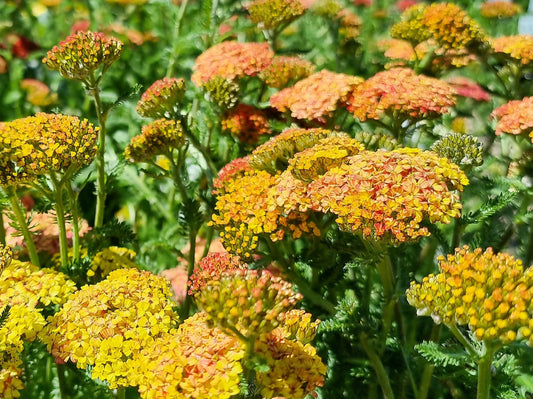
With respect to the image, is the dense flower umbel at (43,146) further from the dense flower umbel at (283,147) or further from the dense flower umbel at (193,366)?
the dense flower umbel at (193,366)

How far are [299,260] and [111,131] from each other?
294 centimetres

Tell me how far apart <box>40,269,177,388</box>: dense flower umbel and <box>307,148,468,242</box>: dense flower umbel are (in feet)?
1.96

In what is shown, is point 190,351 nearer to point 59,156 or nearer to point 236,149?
point 59,156

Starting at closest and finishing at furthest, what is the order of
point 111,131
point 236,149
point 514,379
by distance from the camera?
point 514,379
point 236,149
point 111,131

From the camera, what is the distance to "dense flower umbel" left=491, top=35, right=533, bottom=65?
310 cm

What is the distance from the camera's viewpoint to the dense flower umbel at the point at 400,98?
2.58 metres

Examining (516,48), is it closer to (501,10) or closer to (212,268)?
(212,268)

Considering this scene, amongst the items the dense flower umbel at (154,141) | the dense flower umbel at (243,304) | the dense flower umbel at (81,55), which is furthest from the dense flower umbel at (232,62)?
the dense flower umbel at (243,304)

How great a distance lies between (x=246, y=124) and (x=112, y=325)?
1.35 metres

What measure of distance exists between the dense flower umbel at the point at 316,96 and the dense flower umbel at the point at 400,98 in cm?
6

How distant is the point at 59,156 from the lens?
2178 mm

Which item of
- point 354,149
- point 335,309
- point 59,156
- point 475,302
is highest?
point 59,156

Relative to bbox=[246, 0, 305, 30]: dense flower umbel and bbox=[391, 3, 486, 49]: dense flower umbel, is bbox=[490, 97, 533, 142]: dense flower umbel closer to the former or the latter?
bbox=[391, 3, 486, 49]: dense flower umbel

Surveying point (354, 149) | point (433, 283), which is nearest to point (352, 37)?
point (354, 149)
